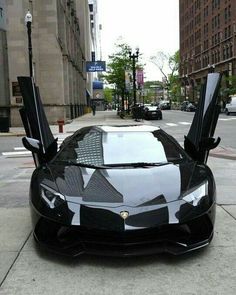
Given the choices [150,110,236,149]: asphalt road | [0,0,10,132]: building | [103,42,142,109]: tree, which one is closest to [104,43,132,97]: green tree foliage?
[103,42,142,109]: tree

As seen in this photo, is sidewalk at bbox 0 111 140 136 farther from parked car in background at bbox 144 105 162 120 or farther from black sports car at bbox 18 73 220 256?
black sports car at bbox 18 73 220 256

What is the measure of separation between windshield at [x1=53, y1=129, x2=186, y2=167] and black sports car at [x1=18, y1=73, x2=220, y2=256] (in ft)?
0.04

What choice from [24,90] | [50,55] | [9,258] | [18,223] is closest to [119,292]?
[9,258]

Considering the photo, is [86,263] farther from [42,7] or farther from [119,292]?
[42,7]

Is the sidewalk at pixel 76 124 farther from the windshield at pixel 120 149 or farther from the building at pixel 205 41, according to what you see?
the building at pixel 205 41

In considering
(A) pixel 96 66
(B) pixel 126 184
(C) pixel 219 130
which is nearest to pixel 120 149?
(B) pixel 126 184

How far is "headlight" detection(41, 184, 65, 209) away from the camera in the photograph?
4570 millimetres

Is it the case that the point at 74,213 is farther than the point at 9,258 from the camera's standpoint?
No

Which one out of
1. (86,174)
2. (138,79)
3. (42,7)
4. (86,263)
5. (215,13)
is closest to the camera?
(86,263)

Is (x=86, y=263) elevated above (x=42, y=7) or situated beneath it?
situated beneath

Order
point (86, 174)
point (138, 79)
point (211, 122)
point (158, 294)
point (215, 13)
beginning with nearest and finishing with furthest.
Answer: point (158, 294), point (86, 174), point (211, 122), point (138, 79), point (215, 13)

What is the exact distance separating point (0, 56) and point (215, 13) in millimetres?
69795

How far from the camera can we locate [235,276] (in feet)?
13.8

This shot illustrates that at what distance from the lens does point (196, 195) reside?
184 inches
